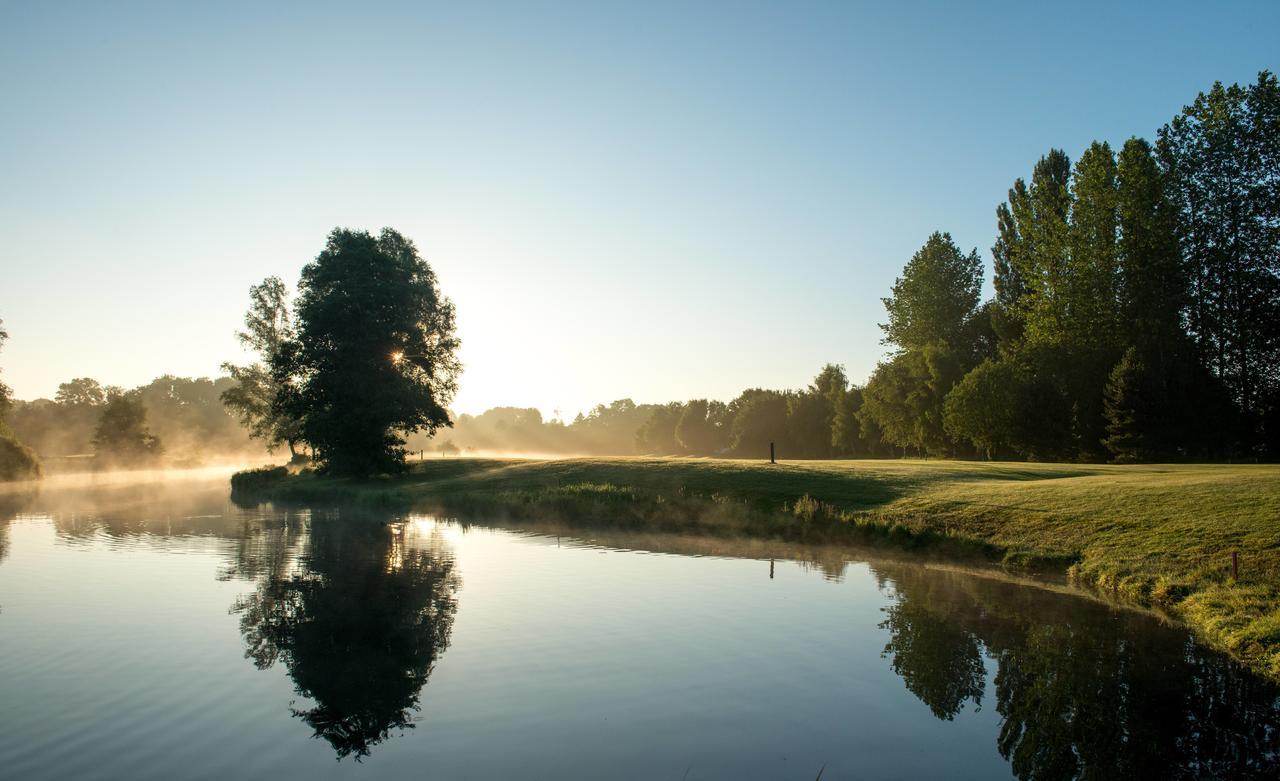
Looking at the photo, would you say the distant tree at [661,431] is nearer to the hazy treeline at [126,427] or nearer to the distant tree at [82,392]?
the hazy treeline at [126,427]

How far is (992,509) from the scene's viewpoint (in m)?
28.0

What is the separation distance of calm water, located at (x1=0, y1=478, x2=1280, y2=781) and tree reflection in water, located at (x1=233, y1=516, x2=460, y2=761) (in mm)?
82

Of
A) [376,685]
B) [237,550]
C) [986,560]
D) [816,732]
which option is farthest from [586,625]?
[237,550]

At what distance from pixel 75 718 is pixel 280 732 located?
9.71 ft

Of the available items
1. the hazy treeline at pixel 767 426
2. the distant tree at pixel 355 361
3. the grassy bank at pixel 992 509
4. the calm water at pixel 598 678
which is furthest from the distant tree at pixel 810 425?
the calm water at pixel 598 678

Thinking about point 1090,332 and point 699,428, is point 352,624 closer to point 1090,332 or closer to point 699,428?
point 1090,332

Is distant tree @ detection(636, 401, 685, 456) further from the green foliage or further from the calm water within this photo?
the calm water

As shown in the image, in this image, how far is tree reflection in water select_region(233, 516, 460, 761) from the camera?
1130cm

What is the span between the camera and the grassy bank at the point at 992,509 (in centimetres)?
1773

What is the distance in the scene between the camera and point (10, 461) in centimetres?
6788

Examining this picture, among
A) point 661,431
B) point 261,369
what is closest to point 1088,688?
point 261,369

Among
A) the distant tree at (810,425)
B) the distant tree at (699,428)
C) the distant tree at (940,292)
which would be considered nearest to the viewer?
the distant tree at (940,292)

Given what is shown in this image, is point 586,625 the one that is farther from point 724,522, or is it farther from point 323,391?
point 323,391

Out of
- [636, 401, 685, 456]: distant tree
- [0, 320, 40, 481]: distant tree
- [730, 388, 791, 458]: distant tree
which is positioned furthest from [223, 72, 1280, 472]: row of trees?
[636, 401, 685, 456]: distant tree
